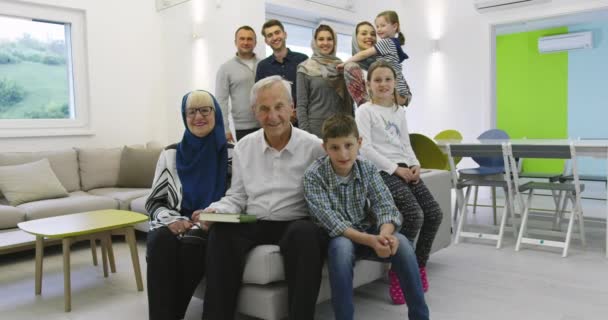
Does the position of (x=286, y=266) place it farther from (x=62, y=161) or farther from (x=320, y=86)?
(x=62, y=161)

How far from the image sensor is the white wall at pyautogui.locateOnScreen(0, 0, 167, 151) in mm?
5293

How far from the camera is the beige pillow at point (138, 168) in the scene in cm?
489

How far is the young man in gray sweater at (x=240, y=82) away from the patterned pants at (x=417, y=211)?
1.50 metres

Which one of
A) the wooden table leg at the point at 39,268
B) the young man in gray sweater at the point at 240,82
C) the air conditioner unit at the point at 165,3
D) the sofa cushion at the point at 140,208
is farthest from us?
the air conditioner unit at the point at 165,3

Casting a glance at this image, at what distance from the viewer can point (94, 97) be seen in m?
5.32

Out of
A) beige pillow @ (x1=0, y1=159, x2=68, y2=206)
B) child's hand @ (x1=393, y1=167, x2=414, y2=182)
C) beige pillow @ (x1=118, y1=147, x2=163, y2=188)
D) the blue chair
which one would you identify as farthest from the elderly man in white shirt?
beige pillow @ (x1=118, y1=147, x2=163, y2=188)

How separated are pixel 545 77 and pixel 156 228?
828 cm

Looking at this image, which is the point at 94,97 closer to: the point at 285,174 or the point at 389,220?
the point at 285,174

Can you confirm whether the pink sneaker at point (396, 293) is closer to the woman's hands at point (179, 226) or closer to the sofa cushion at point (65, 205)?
the woman's hands at point (179, 226)

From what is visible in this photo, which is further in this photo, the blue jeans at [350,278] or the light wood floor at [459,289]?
the light wood floor at [459,289]

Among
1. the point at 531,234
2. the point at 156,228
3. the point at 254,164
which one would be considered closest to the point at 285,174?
the point at 254,164

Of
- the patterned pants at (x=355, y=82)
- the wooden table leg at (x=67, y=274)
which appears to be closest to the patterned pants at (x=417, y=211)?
the patterned pants at (x=355, y=82)

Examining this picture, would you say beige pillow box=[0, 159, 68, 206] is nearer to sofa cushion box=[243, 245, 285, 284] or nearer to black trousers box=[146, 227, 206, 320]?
black trousers box=[146, 227, 206, 320]

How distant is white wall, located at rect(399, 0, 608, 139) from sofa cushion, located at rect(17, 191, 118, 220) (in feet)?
13.9
